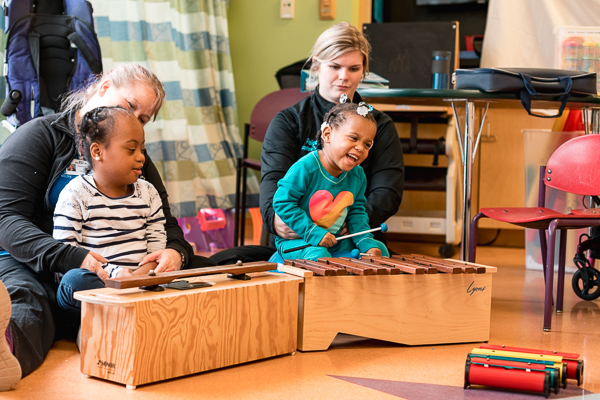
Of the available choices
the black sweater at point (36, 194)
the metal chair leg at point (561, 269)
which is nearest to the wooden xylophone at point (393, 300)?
the black sweater at point (36, 194)

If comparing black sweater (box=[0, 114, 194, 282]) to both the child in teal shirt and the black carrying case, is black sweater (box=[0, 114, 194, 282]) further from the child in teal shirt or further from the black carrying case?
the black carrying case

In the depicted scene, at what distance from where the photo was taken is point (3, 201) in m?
1.84

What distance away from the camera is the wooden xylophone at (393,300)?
1.81m

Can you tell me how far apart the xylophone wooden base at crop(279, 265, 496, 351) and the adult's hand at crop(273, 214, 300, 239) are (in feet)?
1.01

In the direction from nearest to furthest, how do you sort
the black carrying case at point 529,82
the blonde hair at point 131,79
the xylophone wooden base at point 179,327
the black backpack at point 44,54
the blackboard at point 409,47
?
the xylophone wooden base at point 179,327
the blonde hair at point 131,79
the black carrying case at point 529,82
the black backpack at point 44,54
the blackboard at point 409,47

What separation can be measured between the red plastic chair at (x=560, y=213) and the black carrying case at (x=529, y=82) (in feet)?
0.60

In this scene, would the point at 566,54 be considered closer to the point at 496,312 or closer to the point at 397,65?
the point at 397,65

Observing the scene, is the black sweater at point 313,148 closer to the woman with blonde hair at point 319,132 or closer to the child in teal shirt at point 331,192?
the woman with blonde hair at point 319,132

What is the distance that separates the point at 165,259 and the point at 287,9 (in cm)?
250

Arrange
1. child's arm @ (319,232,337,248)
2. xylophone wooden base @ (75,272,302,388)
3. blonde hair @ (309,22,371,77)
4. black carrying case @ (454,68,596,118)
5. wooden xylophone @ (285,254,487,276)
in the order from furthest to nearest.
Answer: black carrying case @ (454,68,596,118) < blonde hair @ (309,22,371,77) < child's arm @ (319,232,337,248) < wooden xylophone @ (285,254,487,276) < xylophone wooden base @ (75,272,302,388)

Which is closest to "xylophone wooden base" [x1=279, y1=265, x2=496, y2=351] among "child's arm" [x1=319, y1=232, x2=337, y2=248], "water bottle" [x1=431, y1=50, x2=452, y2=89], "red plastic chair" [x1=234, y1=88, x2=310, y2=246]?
"child's arm" [x1=319, y1=232, x2=337, y2=248]

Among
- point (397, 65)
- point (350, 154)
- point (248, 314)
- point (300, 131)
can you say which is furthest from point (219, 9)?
point (248, 314)

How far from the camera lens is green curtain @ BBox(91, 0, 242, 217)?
3.31 meters

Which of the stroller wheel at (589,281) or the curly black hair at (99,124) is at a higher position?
the curly black hair at (99,124)
